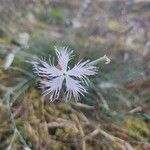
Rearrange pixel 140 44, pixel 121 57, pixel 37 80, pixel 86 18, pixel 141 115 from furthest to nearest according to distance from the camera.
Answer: pixel 86 18
pixel 140 44
pixel 121 57
pixel 141 115
pixel 37 80

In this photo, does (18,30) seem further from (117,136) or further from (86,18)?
(117,136)

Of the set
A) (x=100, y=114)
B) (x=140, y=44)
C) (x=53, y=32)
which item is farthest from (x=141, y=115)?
(x=53, y=32)

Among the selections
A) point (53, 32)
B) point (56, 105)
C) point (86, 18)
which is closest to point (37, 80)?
point (56, 105)

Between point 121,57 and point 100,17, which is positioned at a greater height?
point 100,17

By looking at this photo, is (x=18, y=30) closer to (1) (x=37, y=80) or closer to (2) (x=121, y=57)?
(2) (x=121, y=57)

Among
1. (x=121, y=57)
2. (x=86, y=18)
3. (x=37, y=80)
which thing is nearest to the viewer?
(x=37, y=80)

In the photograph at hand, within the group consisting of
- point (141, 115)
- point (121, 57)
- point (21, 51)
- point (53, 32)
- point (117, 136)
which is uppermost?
point (53, 32)

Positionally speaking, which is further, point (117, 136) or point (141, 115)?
point (141, 115)
